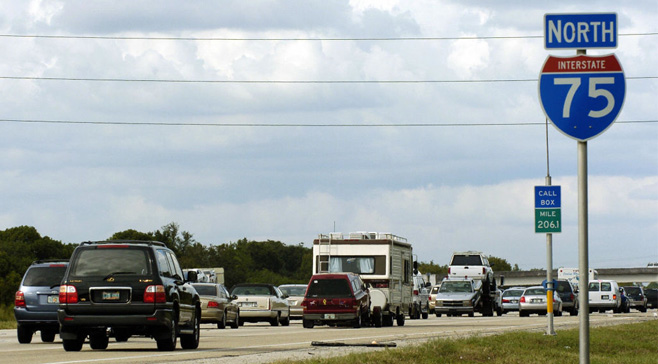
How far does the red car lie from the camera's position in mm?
34094

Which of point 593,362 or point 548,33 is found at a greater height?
point 548,33

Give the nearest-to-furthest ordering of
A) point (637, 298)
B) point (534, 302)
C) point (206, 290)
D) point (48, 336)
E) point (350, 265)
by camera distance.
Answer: point (48, 336), point (206, 290), point (350, 265), point (534, 302), point (637, 298)

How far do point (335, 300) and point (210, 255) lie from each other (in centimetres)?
11037

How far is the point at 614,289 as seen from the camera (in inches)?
2242

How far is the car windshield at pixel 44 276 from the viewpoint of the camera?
80.2 feet

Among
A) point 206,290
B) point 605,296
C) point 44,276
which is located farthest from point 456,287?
point 44,276

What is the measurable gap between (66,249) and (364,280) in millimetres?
81842

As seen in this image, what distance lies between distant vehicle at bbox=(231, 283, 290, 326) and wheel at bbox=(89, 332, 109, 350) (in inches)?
683

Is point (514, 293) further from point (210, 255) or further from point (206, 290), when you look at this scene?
point (210, 255)

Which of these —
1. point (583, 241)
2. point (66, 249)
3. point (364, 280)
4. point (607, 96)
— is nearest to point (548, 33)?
→ point (607, 96)

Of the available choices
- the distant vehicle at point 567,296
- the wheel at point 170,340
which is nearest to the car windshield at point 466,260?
the distant vehicle at point 567,296

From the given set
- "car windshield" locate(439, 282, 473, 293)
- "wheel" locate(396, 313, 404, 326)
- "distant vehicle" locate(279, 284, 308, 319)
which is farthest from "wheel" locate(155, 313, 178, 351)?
"car windshield" locate(439, 282, 473, 293)

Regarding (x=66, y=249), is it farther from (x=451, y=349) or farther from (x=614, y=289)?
(x=451, y=349)

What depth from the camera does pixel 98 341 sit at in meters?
21.8
